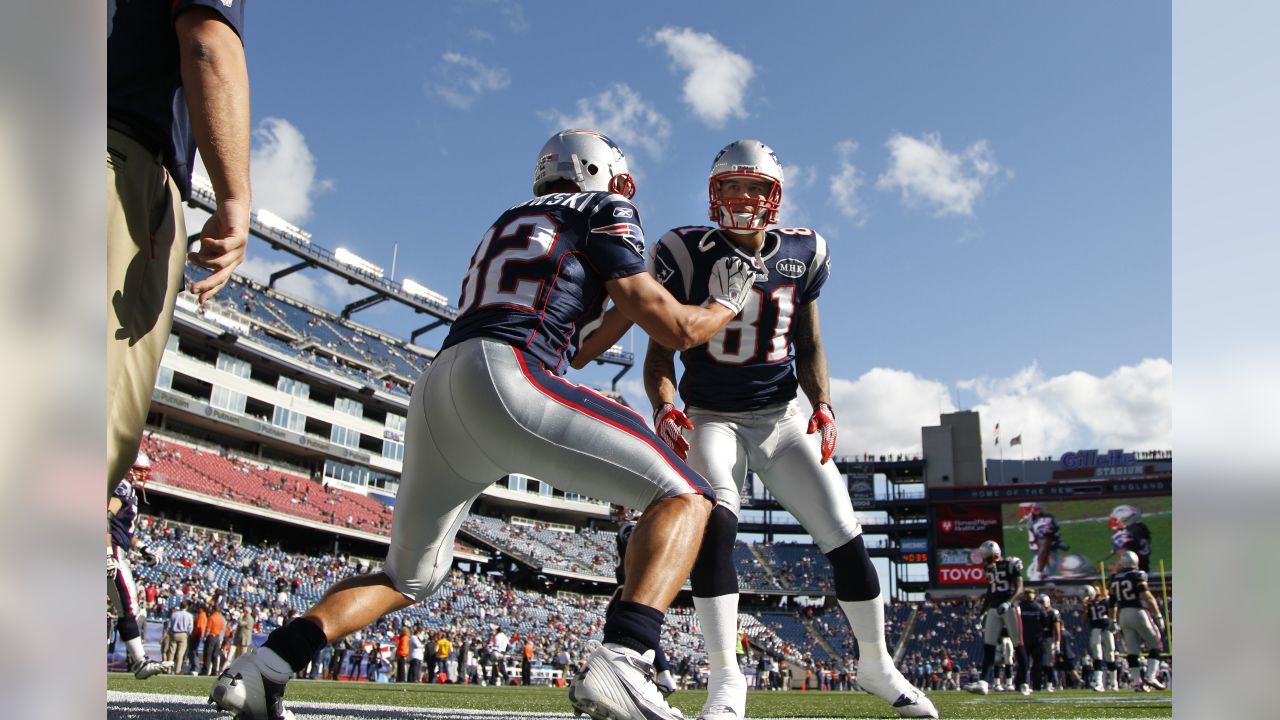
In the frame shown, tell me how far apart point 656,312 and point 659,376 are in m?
1.65

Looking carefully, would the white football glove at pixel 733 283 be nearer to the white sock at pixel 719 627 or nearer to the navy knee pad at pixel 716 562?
the navy knee pad at pixel 716 562

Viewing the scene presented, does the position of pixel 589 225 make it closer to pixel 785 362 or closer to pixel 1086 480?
pixel 785 362

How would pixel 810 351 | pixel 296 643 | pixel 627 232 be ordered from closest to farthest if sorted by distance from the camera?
pixel 296 643, pixel 627 232, pixel 810 351

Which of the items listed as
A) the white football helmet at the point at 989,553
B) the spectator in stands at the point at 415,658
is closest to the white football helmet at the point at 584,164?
the white football helmet at the point at 989,553

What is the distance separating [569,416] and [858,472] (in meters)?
57.2

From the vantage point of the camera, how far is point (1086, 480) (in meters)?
51.2

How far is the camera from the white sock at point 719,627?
3.63m

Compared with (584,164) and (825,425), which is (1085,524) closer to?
(825,425)

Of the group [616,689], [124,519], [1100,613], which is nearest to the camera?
[616,689]

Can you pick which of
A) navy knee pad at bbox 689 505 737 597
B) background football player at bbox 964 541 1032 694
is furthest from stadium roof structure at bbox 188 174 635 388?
navy knee pad at bbox 689 505 737 597

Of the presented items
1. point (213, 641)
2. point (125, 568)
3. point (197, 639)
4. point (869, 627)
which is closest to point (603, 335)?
point (869, 627)

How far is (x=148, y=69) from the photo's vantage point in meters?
1.93

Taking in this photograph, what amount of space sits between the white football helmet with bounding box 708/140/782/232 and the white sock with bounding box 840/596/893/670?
193 cm
